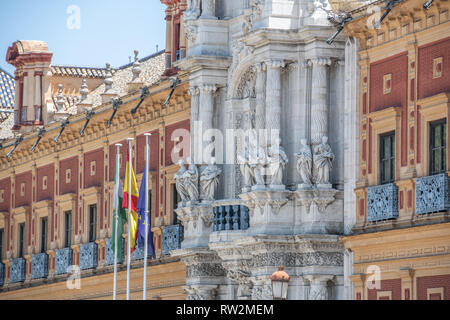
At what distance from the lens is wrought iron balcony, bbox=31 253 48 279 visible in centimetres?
5416

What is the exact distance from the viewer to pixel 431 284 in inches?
1272

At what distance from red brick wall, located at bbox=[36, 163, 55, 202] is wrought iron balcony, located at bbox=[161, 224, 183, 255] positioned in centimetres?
1021

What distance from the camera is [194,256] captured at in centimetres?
4031

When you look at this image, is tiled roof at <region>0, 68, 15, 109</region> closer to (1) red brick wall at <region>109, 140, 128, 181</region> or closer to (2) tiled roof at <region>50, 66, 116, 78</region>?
(2) tiled roof at <region>50, 66, 116, 78</region>

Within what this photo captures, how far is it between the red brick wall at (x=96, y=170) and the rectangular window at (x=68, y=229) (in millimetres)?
1895

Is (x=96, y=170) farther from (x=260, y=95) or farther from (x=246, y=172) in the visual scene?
(x=246, y=172)

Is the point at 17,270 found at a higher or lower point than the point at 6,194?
lower

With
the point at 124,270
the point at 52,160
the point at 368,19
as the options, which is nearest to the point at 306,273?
the point at 368,19

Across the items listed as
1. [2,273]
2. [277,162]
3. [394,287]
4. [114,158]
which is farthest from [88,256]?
[394,287]

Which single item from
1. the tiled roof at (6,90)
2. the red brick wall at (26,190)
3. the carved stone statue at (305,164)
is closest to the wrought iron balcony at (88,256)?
the red brick wall at (26,190)

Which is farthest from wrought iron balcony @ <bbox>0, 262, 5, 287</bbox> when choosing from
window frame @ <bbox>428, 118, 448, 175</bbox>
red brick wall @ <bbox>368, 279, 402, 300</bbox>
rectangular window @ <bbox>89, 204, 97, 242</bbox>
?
window frame @ <bbox>428, 118, 448, 175</bbox>

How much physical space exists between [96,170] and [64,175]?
2.87m
